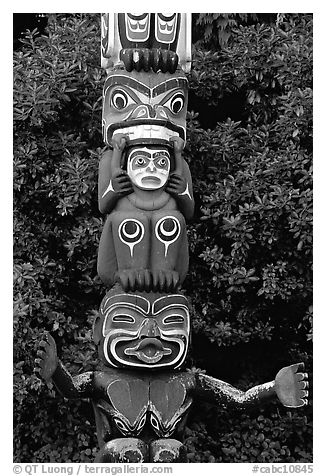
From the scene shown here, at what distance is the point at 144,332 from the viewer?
5070mm

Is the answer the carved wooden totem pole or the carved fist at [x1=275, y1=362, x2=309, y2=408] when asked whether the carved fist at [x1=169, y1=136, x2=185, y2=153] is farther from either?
the carved fist at [x1=275, y1=362, x2=309, y2=408]

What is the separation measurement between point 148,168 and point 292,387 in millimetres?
1588

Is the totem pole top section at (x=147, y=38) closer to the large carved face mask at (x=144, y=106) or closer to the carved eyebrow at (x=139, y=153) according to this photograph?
the large carved face mask at (x=144, y=106)

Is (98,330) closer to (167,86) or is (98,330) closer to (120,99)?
(120,99)

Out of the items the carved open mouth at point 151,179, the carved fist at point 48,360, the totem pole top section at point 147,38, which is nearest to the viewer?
the carved fist at point 48,360

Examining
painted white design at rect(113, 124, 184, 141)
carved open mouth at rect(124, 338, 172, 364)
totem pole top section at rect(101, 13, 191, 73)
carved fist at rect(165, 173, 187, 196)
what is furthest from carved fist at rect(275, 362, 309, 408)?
totem pole top section at rect(101, 13, 191, 73)

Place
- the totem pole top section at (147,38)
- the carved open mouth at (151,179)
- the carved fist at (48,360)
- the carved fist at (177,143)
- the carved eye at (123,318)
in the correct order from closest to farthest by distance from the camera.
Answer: the carved fist at (48,360) → the carved eye at (123,318) → the carved open mouth at (151,179) → the carved fist at (177,143) → the totem pole top section at (147,38)

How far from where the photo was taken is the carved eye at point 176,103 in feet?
18.3

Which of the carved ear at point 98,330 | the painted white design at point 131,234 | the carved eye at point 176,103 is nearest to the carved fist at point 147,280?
the painted white design at point 131,234

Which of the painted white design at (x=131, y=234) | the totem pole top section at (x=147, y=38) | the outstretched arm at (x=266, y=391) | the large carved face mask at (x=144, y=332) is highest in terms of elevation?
the totem pole top section at (x=147, y=38)

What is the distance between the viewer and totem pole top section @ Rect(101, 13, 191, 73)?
18.7ft

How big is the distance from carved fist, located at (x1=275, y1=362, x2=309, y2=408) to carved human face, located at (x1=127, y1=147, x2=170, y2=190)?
1.38 meters

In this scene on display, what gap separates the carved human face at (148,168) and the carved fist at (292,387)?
138 centimetres

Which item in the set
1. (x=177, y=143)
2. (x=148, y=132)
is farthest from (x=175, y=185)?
(x=148, y=132)
